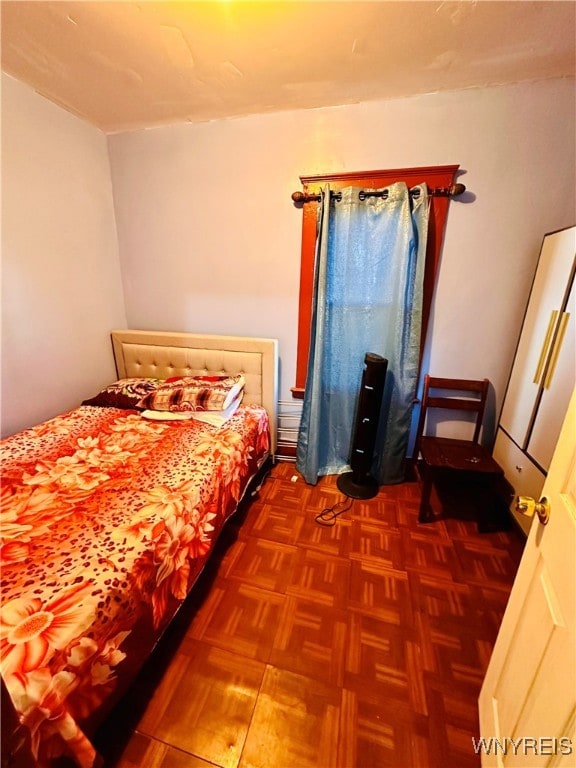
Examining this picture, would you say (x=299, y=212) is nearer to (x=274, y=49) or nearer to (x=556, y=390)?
(x=274, y=49)

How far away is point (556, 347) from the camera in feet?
5.21

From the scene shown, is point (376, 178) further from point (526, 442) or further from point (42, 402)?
point (42, 402)

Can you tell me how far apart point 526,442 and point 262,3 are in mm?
2499

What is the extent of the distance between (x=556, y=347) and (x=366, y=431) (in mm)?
1141

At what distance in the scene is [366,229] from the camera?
1.96m

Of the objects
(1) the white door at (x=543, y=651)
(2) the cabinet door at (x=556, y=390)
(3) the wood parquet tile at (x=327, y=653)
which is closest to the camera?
(1) the white door at (x=543, y=651)

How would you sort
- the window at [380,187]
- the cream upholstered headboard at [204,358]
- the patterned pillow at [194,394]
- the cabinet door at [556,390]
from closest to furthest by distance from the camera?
1. the cabinet door at [556,390]
2. the window at [380,187]
3. the patterned pillow at [194,394]
4. the cream upholstered headboard at [204,358]

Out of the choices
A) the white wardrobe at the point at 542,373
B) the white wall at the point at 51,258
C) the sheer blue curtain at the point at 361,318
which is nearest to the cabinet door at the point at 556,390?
the white wardrobe at the point at 542,373

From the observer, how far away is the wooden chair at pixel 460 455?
1836 millimetres

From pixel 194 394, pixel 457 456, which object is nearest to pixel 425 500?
pixel 457 456

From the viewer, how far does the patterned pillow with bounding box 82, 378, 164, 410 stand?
7.18 ft

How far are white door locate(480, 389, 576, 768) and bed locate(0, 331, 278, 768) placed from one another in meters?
1.09

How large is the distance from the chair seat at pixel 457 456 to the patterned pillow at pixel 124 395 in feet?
6.58

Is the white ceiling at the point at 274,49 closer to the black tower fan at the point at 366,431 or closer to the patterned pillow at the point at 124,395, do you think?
the black tower fan at the point at 366,431
